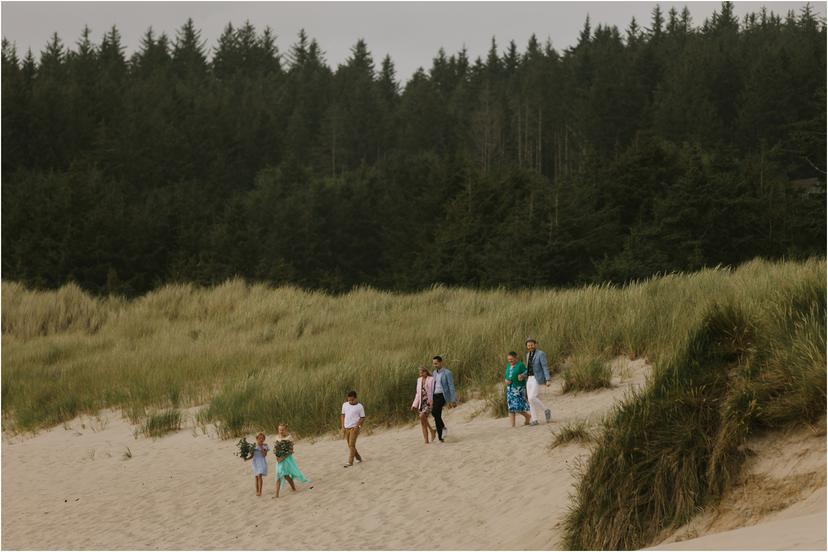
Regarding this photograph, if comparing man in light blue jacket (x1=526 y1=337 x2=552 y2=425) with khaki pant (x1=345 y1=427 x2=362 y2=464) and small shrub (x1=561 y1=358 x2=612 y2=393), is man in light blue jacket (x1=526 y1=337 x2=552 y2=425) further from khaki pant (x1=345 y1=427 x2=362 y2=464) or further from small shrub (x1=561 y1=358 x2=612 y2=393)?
khaki pant (x1=345 y1=427 x2=362 y2=464)

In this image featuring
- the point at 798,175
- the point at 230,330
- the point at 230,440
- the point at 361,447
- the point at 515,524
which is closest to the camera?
the point at 515,524

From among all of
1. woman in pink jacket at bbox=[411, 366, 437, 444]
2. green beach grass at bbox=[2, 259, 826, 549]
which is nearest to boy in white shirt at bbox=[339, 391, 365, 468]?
woman in pink jacket at bbox=[411, 366, 437, 444]

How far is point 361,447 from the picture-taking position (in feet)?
53.6

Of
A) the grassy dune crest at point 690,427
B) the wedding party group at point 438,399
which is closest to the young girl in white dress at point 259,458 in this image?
the wedding party group at point 438,399

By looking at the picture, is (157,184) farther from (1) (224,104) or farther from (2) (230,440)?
(2) (230,440)

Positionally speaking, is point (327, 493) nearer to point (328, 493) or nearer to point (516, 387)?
point (328, 493)

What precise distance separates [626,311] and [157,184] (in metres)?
68.0

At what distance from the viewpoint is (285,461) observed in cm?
1477

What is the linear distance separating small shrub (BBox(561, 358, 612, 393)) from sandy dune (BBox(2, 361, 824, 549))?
→ 232 millimetres

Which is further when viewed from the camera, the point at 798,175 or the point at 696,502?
the point at 798,175

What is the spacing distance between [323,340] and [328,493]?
11.4 metres

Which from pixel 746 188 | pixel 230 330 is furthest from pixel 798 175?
pixel 230 330

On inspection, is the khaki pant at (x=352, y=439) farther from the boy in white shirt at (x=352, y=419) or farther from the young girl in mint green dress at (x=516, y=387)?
the young girl in mint green dress at (x=516, y=387)

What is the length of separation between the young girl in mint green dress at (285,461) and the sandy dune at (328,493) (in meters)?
0.25
